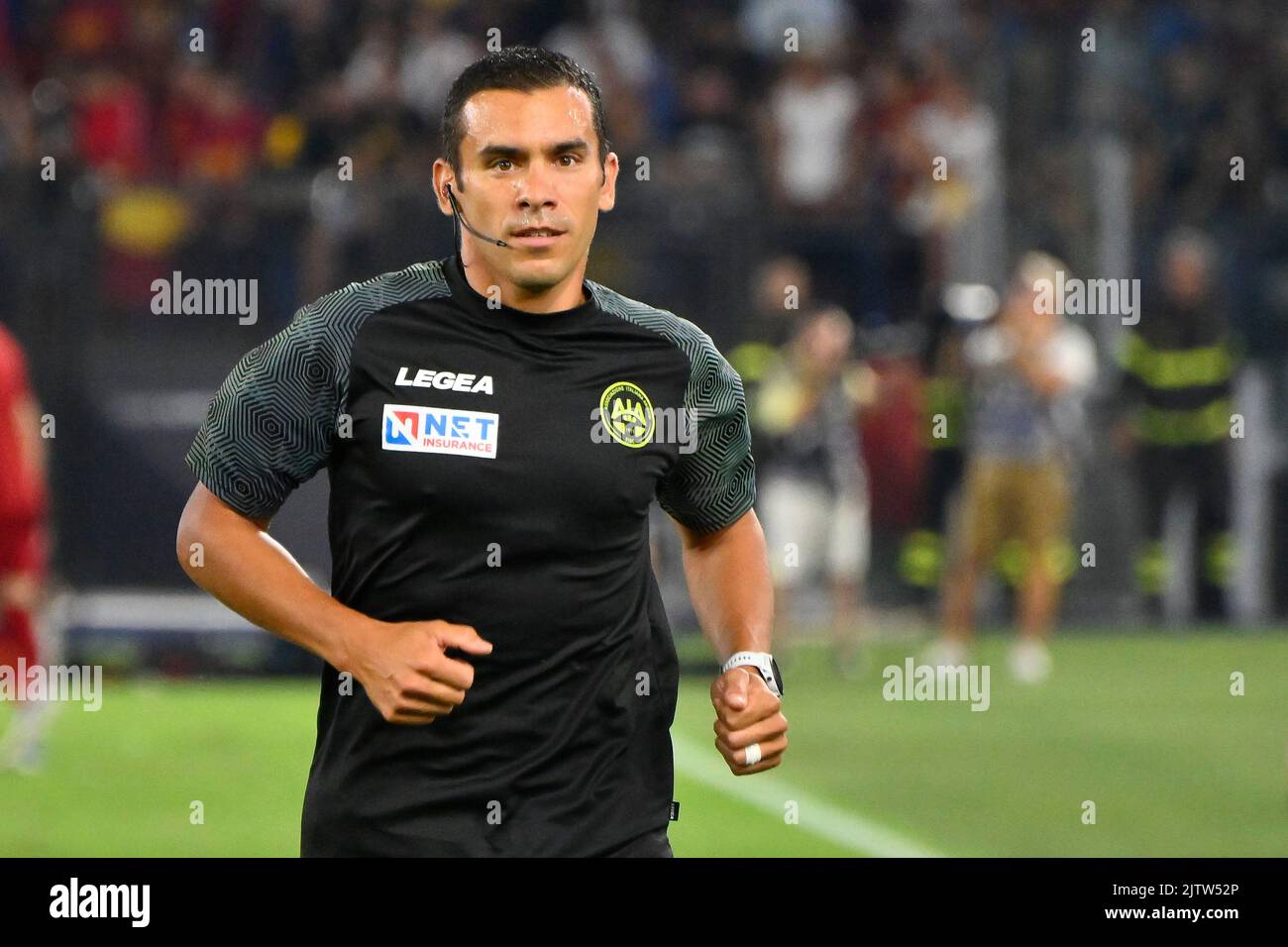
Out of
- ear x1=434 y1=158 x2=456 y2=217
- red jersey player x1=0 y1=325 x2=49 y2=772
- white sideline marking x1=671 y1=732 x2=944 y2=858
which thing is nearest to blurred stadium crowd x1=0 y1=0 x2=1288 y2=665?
red jersey player x1=0 y1=325 x2=49 y2=772

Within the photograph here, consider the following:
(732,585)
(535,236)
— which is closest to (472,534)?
(535,236)

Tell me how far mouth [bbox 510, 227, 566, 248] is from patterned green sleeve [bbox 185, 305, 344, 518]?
370 mm

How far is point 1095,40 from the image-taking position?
60.7ft

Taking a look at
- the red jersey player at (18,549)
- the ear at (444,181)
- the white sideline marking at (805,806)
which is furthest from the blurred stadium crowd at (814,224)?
the ear at (444,181)

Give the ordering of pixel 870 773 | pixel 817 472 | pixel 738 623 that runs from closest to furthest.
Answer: pixel 738 623 < pixel 870 773 < pixel 817 472

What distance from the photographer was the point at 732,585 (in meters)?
4.25

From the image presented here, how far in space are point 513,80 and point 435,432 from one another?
0.63m

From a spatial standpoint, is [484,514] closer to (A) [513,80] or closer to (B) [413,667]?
(B) [413,667]

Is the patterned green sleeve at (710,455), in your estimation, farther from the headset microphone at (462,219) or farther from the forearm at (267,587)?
the forearm at (267,587)

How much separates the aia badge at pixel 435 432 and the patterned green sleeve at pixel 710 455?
450 millimetres

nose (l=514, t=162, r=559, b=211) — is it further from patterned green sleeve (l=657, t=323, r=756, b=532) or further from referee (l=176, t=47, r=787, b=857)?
patterned green sleeve (l=657, t=323, r=756, b=532)

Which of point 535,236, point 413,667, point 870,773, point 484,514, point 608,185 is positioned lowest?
point 870,773
